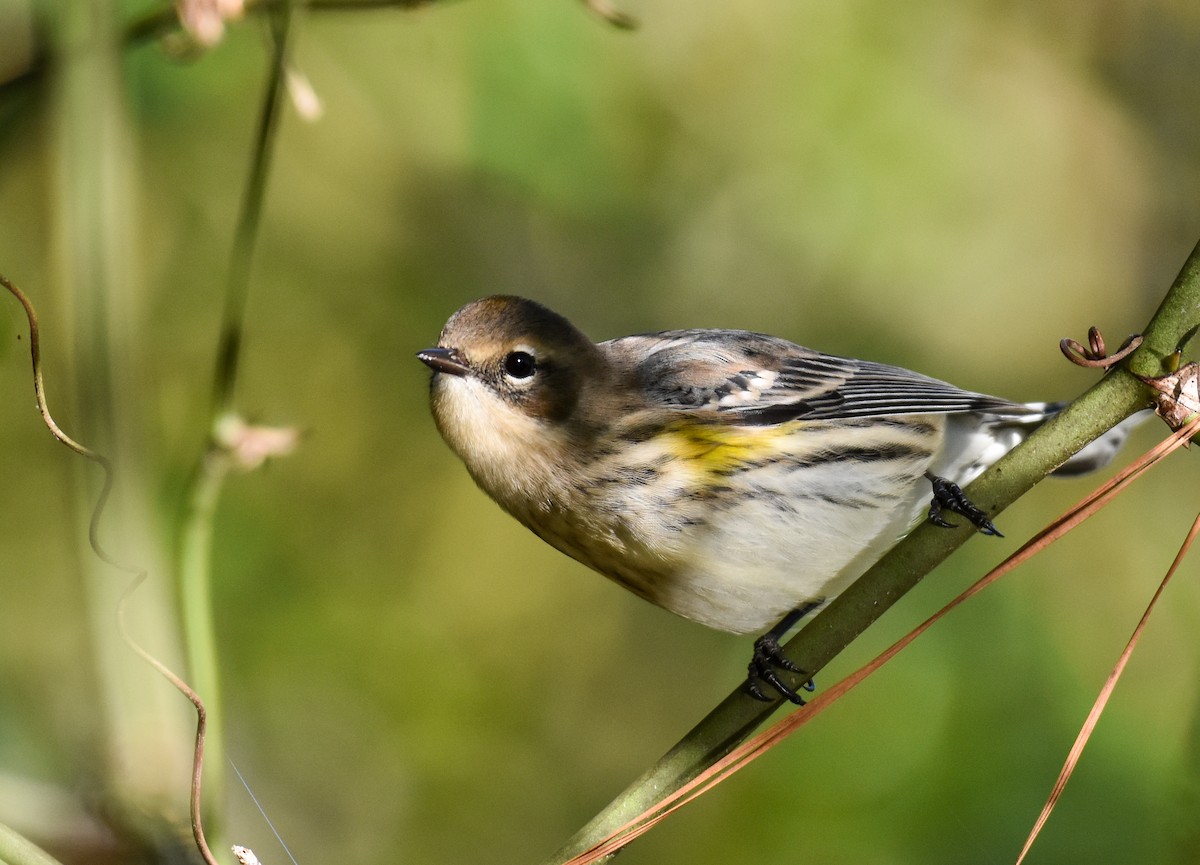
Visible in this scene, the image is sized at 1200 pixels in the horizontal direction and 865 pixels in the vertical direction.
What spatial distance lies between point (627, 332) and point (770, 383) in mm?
1767

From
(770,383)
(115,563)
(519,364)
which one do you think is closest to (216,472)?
(115,563)

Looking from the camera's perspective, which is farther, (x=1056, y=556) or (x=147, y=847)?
(x=1056, y=556)

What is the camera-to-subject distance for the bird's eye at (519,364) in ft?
8.96

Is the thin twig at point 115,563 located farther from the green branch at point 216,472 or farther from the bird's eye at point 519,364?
the bird's eye at point 519,364

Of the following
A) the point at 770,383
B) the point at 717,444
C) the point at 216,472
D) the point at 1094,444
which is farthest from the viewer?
the point at 1094,444

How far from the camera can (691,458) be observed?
9.29ft

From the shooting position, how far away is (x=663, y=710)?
4637 mm

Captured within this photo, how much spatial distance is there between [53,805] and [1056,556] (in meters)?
3.67

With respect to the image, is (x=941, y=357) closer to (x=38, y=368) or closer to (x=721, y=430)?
(x=721, y=430)

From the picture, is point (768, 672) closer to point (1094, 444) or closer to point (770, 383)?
point (770, 383)

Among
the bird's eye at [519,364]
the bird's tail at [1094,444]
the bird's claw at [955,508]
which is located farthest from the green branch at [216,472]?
the bird's tail at [1094,444]

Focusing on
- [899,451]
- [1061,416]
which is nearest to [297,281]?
[899,451]

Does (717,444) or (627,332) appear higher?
(627,332)

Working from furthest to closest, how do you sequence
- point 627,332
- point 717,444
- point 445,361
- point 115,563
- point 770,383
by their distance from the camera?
point 627,332 < point 770,383 < point 717,444 < point 445,361 < point 115,563
